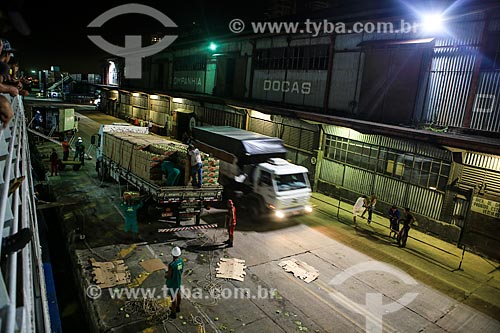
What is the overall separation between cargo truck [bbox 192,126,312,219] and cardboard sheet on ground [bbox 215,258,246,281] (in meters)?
3.60

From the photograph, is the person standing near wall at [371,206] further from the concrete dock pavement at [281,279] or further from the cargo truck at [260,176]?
the cargo truck at [260,176]

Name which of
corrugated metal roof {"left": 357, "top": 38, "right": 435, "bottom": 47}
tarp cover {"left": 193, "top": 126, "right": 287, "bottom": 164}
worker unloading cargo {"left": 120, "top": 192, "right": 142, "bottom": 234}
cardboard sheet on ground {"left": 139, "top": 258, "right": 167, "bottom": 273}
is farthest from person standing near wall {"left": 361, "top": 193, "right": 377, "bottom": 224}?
worker unloading cargo {"left": 120, "top": 192, "right": 142, "bottom": 234}

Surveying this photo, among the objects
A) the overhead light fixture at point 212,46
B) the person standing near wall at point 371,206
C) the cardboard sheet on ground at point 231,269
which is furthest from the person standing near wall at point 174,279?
the overhead light fixture at point 212,46

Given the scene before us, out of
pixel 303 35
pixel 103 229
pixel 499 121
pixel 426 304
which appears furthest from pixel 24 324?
pixel 303 35

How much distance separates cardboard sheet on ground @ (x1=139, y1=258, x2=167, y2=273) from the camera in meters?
10.2

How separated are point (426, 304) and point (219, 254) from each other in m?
6.39

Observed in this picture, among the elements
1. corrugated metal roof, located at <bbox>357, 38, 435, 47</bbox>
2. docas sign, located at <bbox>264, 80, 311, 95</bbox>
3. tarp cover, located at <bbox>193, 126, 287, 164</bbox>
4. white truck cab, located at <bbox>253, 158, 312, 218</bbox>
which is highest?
corrugated metal roof, located at <bbox>357, 38, 435, 47</bbox>

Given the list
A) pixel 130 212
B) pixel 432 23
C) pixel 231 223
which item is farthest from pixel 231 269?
pixel 432 23

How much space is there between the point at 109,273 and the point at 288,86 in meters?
16.7

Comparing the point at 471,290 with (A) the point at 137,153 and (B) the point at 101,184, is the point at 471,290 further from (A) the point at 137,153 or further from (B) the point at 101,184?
(B) the point at 101,184

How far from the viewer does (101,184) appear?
1778 centimetres

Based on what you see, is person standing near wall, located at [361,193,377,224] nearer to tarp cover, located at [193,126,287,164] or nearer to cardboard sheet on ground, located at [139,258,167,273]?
tarp cover, located at [193,126,287,164]

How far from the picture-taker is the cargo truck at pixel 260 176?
14188 millimetres

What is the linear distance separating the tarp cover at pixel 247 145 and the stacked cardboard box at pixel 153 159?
2.07 metres
